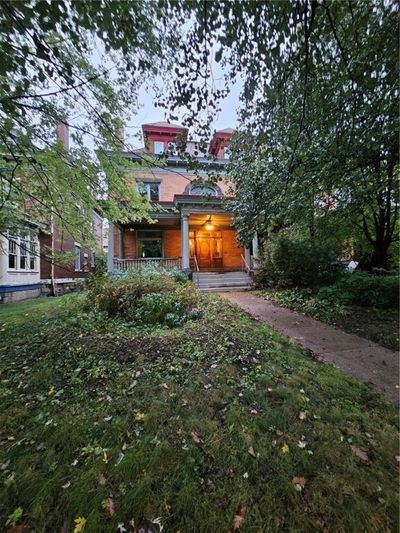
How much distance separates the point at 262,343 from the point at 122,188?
13.0ft

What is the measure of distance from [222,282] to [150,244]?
18.0 ft

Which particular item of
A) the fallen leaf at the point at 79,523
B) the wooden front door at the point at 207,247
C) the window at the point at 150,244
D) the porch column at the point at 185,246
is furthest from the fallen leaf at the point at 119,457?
the wooden front door at the point at 207,247

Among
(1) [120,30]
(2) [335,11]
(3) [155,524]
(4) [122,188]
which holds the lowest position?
(3) [155,524]

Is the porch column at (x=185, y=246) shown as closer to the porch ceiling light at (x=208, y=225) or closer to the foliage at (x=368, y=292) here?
the porch ceiling light at (x=208, y=225)

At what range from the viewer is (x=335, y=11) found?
2240 mm

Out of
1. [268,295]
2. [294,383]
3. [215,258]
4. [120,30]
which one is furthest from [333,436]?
[215,258]

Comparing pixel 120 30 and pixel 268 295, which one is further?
pixel 268 295

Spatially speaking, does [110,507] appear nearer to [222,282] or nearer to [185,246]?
[222,282]

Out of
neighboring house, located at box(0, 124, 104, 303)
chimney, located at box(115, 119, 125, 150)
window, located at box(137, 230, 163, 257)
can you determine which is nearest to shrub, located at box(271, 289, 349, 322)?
chimney, located at box(115, 119, 125, 150)

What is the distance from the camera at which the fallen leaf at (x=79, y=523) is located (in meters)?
1.36

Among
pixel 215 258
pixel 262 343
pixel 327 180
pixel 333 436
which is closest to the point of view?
pixel 333 436

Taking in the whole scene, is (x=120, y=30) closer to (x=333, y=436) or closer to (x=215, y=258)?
(x=333, y=436)

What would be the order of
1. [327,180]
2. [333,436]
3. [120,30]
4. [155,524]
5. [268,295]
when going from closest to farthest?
[155,524] < [333,436] < [120,30] < [327,180] < [268,295]

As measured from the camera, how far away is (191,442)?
1961 millimetres
